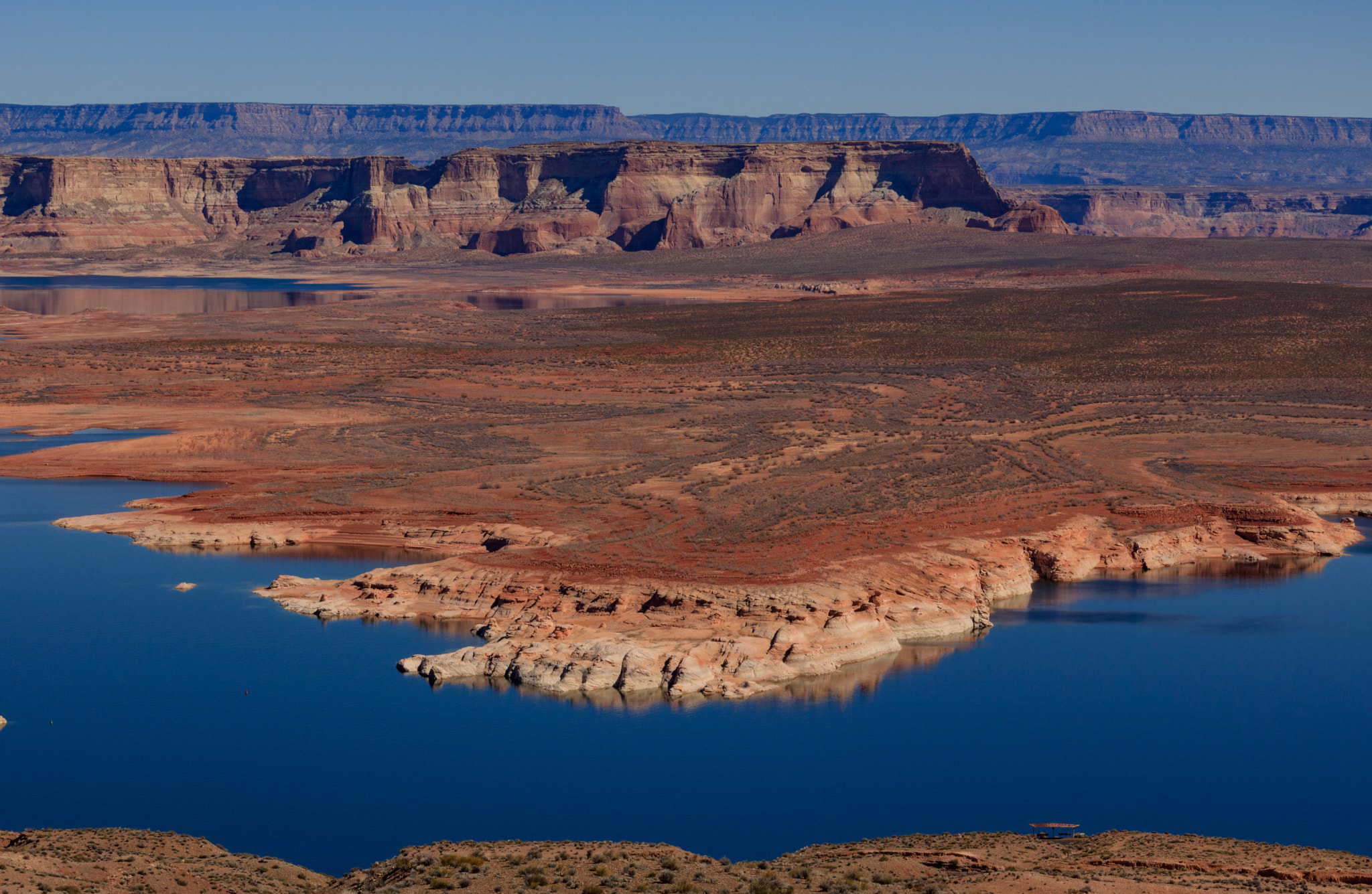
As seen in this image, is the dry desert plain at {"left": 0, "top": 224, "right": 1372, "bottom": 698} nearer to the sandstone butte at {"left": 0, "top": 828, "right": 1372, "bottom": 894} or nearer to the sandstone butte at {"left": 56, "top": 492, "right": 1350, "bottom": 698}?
the sandstone butte at {"left": 56, "top": 492, "right": 1350, "bottom": 698}

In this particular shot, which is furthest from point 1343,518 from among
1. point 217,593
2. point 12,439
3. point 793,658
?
point 12,439

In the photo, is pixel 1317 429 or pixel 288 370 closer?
pixel 1317 429

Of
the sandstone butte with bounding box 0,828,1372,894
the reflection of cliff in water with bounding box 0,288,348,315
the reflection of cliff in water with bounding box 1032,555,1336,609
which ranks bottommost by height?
the reflection of cliff in water with bounding box 0,288,348,315

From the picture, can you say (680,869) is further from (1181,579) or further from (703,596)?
(1181,579)

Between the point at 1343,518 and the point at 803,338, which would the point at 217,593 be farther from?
the point at 803,338

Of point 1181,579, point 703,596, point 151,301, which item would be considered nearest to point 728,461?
point 1181,579

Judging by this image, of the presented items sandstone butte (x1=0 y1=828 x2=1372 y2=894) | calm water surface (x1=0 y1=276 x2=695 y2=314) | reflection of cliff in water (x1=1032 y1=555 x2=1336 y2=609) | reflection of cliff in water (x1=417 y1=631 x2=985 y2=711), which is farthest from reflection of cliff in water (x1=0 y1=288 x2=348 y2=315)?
sandstone butte (x1=0 y1=828 x2=1372 y2=894)
